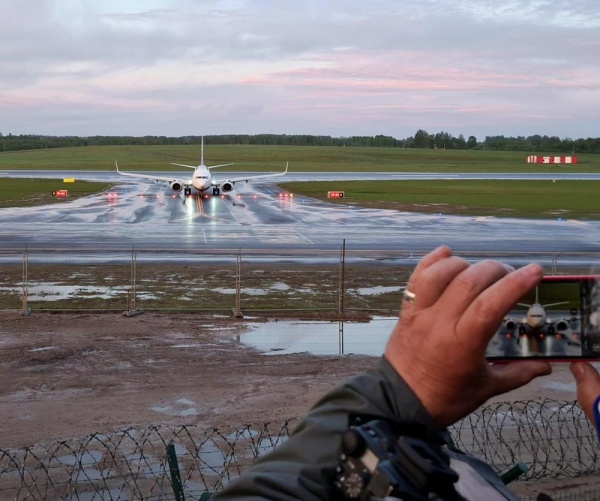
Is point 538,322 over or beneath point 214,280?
over

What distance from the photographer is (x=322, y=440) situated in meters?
1.77

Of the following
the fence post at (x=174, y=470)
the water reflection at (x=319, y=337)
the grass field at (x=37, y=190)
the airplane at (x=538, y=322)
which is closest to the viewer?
the airplane at (x=538, y=322)

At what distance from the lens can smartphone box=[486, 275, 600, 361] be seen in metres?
2.43

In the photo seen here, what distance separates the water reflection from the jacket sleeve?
16.8 meters

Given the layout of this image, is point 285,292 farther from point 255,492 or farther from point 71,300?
point 255,492

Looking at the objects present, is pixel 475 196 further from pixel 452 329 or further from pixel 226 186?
pixel 452 329

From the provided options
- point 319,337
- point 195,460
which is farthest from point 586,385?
point 319,337

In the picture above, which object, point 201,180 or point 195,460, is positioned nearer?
point 195,460

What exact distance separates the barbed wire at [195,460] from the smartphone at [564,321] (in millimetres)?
7478

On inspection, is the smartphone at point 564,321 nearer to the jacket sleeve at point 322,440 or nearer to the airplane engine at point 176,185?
the jacket sleeve at point 322,440

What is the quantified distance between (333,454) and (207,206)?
5883 centimetres

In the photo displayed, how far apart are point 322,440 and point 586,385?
1.03m

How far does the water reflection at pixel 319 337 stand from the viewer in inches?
755

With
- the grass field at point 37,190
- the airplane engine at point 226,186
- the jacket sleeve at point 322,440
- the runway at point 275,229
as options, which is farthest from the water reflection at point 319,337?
the airplane engine at point 226,186
